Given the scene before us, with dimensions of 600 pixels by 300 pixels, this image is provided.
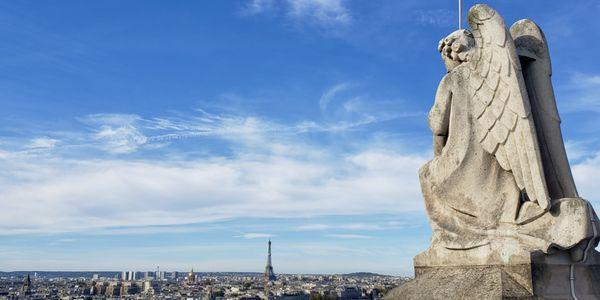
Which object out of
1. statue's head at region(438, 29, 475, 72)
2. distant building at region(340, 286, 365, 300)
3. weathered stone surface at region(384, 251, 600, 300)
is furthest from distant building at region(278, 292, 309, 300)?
weathered stone surface at region(384, 251, 600, 300)

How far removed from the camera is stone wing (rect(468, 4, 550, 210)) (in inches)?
188

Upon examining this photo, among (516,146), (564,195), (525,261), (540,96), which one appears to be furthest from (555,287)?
(540,96)

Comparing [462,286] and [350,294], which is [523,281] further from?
[350,294]

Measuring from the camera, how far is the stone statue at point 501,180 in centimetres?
465

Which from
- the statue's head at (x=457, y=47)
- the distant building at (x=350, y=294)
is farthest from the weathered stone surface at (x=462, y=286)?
the distant building at (x=350, y=294)

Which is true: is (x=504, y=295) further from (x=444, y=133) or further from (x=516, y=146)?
(x=444, y=133)

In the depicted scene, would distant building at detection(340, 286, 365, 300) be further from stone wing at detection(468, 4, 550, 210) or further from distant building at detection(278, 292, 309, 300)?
stone wing at detection(468, 4, 550, 210)

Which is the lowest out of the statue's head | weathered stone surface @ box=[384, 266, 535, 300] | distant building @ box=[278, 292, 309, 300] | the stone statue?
distant building @ box=[278, 292, 309, 300]

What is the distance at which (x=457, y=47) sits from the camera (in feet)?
17.6

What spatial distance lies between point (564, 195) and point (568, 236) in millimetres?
442

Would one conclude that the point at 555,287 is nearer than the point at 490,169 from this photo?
Yes

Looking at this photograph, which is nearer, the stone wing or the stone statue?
the stone statue

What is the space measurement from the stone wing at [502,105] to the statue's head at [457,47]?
113 mm

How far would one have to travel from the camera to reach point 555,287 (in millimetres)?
4676
